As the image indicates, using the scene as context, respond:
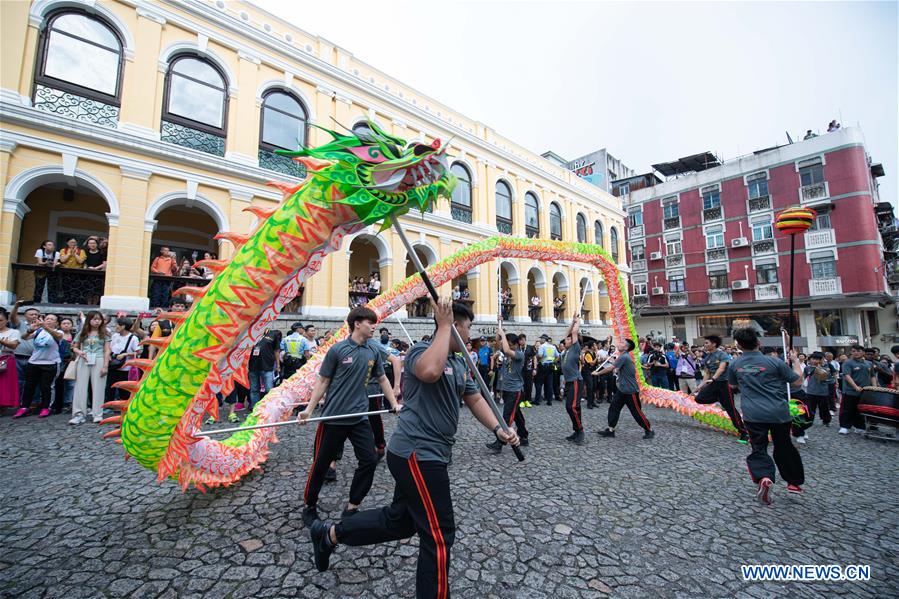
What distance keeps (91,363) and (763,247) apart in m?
31.2

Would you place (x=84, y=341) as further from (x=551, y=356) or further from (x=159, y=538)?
(x=551, y=356)

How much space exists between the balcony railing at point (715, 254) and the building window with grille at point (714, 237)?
284mm

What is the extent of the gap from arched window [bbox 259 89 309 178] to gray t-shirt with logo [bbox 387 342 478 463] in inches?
473

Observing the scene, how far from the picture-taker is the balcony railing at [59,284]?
8.37 metres

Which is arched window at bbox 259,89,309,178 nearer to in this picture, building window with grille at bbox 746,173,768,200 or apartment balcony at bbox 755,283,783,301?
apartment balcony at bbox 755,283,783,301

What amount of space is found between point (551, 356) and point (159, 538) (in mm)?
8885

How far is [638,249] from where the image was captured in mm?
29438

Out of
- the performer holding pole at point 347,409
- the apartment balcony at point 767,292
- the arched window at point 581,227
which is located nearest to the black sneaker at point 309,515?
the performer holding pole at point 347,409

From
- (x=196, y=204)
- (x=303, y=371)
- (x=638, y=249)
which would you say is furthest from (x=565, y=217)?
(x=303, y=371)

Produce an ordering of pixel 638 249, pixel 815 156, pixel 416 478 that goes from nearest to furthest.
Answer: pixel 416 478
pixel 815 156
pixel 638 249

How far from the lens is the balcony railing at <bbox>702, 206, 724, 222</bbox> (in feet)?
82.9

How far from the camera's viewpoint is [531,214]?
65.9ft

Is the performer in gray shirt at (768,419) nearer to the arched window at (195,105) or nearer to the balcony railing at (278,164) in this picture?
the balcony railing at (278,164)

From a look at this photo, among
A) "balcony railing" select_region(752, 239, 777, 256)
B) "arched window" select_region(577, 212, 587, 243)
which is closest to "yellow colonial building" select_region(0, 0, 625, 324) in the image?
"arched window" select_region(577, 212, 587, 243)
